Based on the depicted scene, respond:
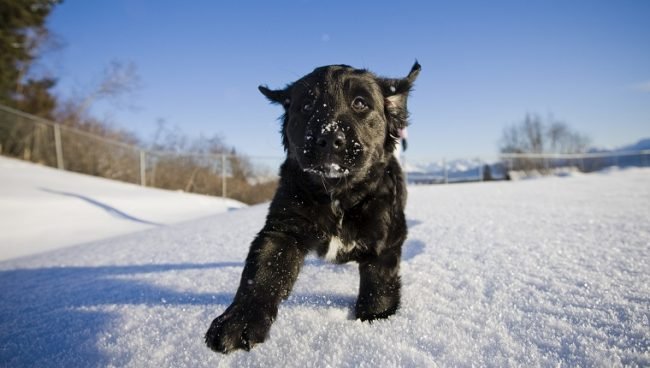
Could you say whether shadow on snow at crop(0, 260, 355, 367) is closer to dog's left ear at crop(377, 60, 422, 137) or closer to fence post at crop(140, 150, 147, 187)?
dog's left ear at crop(377, 60, 422, 137)

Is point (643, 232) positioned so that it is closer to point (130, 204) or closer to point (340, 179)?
point (340, 179)

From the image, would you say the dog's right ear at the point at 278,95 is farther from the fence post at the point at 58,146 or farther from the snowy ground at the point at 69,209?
the fence post at the point at 58,146

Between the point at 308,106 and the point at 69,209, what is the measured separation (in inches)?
323

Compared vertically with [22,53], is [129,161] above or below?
below

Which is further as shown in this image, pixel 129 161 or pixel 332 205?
pixel 129 161

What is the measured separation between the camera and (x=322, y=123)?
7.24 ft

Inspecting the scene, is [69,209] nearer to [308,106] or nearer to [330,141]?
[308,106]

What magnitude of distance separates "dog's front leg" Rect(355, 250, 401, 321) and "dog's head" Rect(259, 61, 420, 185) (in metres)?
0.58

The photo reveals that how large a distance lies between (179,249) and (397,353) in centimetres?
319

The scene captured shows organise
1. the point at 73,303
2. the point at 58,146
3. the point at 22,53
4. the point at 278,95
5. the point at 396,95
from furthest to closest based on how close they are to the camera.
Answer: the point at 22,53
the point at 58,146
the point at 278,95
the point at 396,95
the point at 73,303

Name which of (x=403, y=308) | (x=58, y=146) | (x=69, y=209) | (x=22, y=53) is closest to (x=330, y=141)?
(x=403, y=308)

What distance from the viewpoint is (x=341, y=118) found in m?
2.34

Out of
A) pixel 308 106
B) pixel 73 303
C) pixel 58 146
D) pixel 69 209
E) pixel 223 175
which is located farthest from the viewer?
pixel 223 175

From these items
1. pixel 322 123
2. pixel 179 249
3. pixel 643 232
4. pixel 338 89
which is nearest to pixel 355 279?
pixel 322 123
